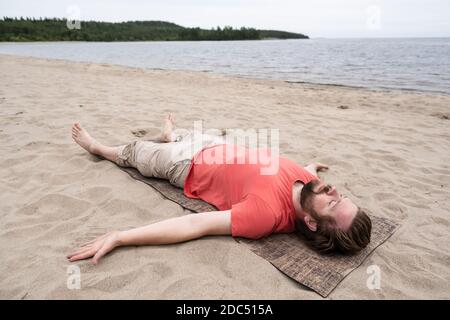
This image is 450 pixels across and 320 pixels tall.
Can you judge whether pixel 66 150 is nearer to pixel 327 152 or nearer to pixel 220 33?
pixel 327 152

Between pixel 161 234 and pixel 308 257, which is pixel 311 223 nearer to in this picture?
pixel 308 257

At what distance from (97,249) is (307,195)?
1369mm

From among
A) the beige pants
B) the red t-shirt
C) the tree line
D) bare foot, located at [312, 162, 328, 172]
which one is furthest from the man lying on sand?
the tree line

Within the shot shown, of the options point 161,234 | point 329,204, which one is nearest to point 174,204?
point 161,234

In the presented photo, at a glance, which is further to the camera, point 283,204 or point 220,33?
point 220,33

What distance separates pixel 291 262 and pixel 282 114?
4.24m

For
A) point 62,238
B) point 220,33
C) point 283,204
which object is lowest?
point 62,238

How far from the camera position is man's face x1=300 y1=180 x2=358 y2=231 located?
206 cm

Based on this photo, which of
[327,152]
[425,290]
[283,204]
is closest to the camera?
[425,290]

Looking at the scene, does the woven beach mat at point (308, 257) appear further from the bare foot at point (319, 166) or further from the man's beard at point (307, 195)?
the bare foot at point (319, 166)

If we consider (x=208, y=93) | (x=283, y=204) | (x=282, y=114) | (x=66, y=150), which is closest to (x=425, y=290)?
(x=283, y=204)

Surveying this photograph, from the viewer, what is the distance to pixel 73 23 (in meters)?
67.9

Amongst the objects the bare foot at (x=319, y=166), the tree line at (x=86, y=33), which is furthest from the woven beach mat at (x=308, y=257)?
the tree line at (x=86, y=33)
